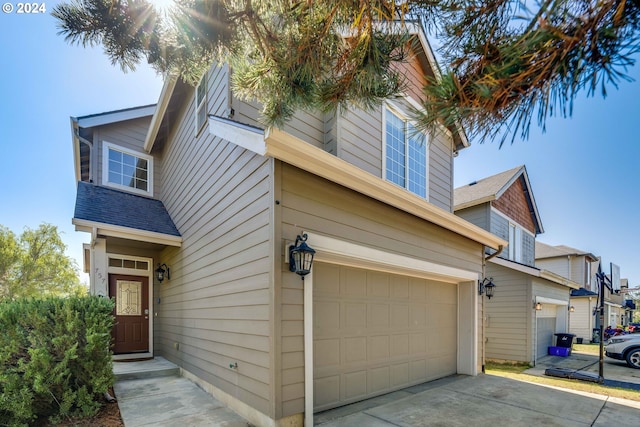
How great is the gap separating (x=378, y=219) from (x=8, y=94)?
13594 millimetres

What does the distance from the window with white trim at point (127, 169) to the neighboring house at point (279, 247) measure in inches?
1.3

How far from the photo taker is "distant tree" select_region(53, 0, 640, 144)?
149 cm

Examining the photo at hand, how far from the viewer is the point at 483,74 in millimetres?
1767

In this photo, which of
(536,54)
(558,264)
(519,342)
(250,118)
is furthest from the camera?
(558,264)

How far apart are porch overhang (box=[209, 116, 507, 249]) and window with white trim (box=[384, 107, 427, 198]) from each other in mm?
1192

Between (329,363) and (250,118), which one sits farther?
(250,118)

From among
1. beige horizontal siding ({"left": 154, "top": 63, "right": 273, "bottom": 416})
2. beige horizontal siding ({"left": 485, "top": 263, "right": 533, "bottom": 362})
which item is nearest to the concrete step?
beige horizontal siding ({"left": 154, "top": 63, "right": 273, "bottom": 416})

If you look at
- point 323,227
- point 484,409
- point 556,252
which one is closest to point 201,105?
point 323,227

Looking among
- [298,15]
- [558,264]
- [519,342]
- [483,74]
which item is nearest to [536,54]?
[483,74]

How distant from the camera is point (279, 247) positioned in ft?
12.0

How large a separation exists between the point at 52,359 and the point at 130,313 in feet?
13.0

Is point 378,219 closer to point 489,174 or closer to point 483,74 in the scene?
point 483,74

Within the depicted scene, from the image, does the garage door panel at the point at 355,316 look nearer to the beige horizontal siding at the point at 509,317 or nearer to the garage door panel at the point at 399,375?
the garage door panel at the point at 399,375

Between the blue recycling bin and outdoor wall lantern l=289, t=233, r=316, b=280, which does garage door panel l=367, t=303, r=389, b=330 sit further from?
the blue recycling bin
